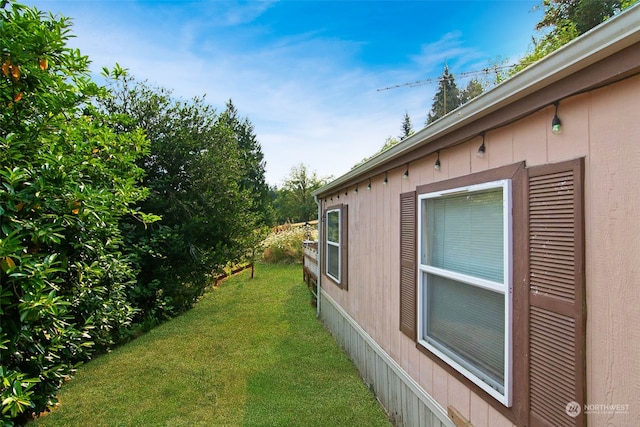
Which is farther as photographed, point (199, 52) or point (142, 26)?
point (199, 52)

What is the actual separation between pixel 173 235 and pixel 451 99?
26.2 metres

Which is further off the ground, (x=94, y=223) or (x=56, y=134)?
(x=56, y=134)

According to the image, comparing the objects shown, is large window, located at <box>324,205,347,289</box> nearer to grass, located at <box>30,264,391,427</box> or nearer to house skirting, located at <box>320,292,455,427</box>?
house skirting, located at <box>320,292,455,427</box>

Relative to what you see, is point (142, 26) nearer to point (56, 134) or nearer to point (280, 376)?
point (56, 134)

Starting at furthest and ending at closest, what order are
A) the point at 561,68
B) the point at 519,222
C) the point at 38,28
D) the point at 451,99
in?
the point at 451,99 → the point at 38,28 → the point at 519,222 → the point at 561,68

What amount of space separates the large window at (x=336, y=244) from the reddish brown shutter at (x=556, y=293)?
3.58 m

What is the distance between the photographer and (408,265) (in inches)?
112

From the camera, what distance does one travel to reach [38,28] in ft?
7.72

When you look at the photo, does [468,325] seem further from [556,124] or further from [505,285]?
[556,124]

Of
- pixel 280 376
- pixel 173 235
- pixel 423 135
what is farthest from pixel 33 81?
pixel 173 235

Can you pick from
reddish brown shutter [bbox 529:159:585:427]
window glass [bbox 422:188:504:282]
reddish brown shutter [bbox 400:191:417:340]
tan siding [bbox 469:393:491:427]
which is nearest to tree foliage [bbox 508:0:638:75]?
reddish brown shutter [bbox 400:191:417:340]

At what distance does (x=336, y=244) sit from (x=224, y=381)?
269 cm

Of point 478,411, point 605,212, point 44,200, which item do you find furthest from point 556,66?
point 44,200

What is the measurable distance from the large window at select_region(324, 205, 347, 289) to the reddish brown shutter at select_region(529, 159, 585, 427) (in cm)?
358
